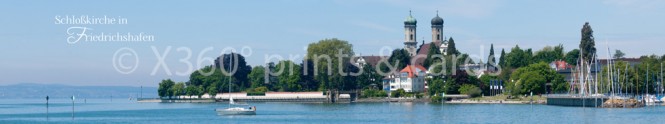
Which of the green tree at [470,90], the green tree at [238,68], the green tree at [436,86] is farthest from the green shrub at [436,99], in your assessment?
the green tree at [238,68]

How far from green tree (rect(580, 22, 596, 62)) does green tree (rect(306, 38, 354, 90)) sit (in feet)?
105

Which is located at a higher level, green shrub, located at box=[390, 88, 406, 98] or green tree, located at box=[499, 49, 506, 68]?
green tree, located at box=[499, 49, 506, 68]

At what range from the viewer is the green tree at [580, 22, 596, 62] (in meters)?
159

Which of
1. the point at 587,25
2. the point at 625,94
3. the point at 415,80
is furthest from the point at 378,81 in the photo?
the point at 625,94

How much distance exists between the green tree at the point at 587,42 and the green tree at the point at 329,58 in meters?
32.0

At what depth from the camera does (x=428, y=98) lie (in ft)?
522

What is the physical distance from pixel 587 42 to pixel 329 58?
37.7 metres

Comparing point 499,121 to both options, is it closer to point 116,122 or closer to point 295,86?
point 116,122

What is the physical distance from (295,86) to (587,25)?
41.5 metres

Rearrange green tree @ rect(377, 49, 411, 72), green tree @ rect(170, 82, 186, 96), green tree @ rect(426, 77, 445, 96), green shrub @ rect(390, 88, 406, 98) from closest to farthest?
1. green tree @ rect(426, 77, 445, 96)
2. green shrub @ rect(390, 88, 406, 98)
3. green tree @ rect(170, 82, 186, 96)
4. green tree @ rect(377, 49, 411, 72)

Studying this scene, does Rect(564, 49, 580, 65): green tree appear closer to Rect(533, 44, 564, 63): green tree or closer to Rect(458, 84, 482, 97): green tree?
Rect(533, 44, 564, 63): green tree

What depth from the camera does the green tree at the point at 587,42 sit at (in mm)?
158712

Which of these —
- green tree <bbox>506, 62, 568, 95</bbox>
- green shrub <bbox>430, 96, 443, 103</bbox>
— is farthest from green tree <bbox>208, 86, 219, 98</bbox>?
green tree <bbox>506, 62, 568, 95</bbox>

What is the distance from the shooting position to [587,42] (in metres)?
159
